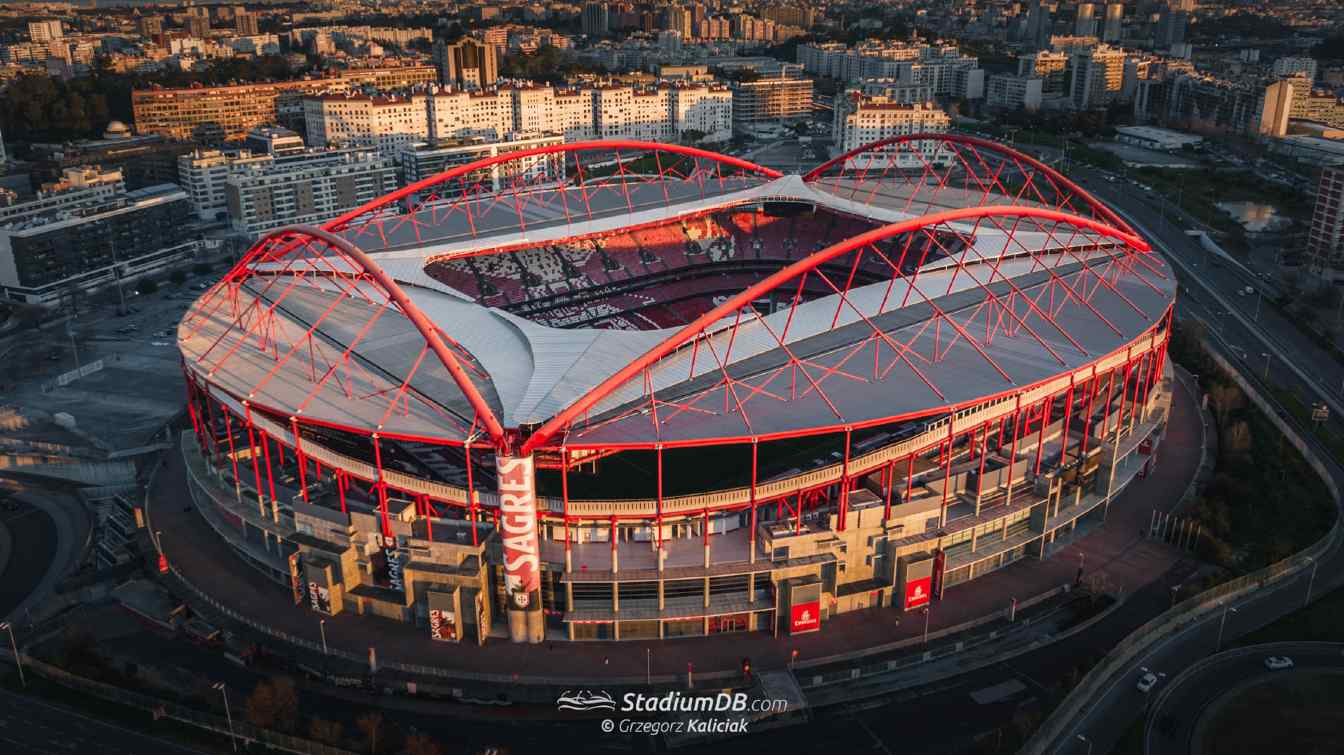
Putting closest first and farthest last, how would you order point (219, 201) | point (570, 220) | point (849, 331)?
1. point (849, 331)
2. point (570, 220)
3. point (219, 201)

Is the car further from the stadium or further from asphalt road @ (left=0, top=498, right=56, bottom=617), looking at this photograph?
asphalt road @ (left=0, top=498, right=56, bottom=617)

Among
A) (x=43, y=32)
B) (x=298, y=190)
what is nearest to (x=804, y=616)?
(x=298, y=190)

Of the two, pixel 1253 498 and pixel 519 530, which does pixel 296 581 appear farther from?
pixel 1253 498

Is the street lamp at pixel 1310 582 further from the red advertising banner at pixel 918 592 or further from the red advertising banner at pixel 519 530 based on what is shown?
the red advertising banner at pixel 519 530

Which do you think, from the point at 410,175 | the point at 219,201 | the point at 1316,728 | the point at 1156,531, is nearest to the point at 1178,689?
the point at 1316,728

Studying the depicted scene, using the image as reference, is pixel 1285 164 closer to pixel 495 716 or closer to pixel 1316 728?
pixel 1316 728

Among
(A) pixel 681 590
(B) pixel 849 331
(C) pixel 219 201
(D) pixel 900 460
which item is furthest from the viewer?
(C) pixel 219 201
